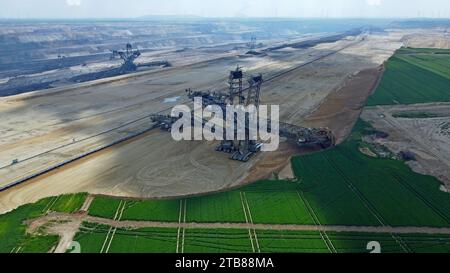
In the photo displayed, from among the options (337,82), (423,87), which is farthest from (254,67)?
(423,87)

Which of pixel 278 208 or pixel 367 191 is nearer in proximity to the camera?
pixel 278 208

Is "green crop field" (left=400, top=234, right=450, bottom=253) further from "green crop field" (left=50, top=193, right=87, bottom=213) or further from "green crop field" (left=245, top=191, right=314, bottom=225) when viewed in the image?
"green crop field" (left=50, top=193, right=87, bottom=213)

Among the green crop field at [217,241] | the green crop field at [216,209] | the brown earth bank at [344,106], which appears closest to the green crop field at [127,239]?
the green crop field at [217,241]

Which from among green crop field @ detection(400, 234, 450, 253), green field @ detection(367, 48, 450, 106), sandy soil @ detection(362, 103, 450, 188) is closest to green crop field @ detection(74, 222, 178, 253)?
green crop field @ detection(400, 234, 450, 253)

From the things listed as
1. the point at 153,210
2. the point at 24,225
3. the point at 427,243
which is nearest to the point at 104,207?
the point at 153,210

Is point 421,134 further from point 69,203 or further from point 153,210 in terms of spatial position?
point 69,203
